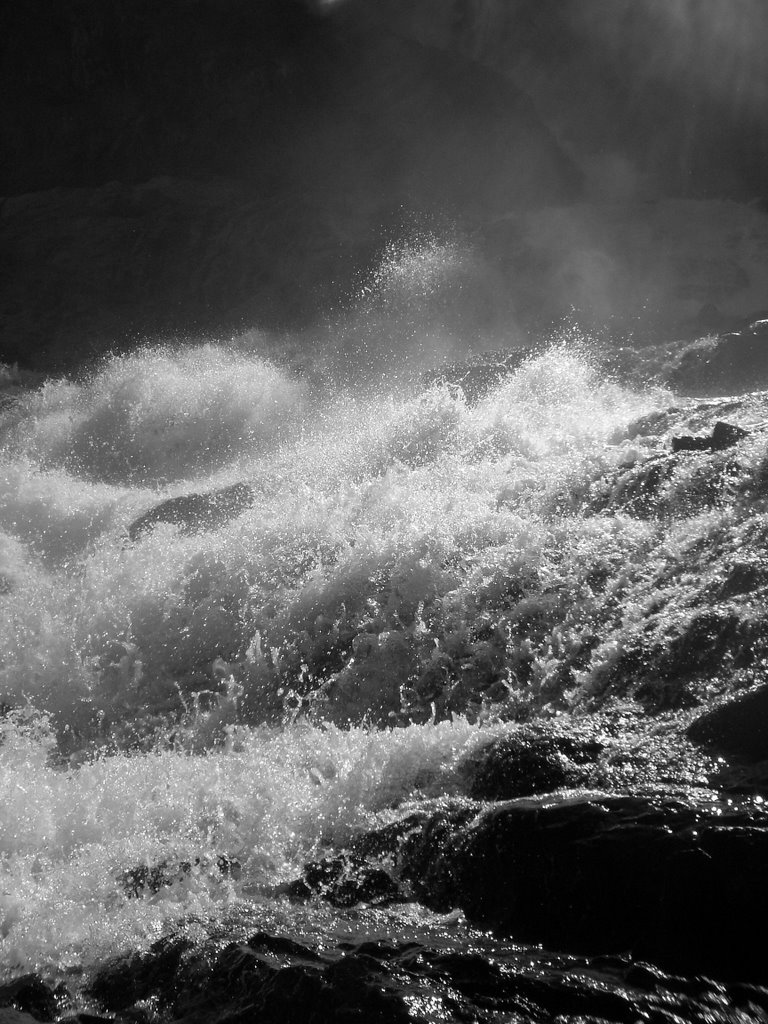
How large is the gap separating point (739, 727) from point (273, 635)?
3.96 m

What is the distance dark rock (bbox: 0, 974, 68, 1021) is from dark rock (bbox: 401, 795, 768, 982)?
4.75 feet

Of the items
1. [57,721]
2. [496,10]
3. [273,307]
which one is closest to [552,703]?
[57,721]

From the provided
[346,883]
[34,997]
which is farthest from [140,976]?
[346,883]

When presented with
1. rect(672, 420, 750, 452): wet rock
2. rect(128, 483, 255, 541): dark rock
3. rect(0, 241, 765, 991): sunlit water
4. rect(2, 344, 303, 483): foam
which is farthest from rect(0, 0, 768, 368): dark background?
rect(672, 420, 750, 452): wet rock

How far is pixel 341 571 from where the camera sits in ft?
22.8

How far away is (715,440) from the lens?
7215mm

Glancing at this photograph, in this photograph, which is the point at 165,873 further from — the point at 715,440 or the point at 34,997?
the point at 715,440

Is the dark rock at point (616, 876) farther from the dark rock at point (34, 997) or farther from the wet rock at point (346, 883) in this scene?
the dark rock at point (34, 997)

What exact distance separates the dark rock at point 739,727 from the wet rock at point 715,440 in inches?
148

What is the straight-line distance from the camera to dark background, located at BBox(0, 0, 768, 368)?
55.1ft

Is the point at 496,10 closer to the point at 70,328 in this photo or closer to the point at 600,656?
the point at 70,328

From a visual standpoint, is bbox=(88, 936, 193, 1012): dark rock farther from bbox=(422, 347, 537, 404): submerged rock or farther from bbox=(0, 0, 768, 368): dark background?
bbox=(0, 0, 768, 368): dark background

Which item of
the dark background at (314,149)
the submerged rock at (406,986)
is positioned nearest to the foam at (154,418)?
the dark background at (314,149)

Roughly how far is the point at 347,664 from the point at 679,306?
472 inches
